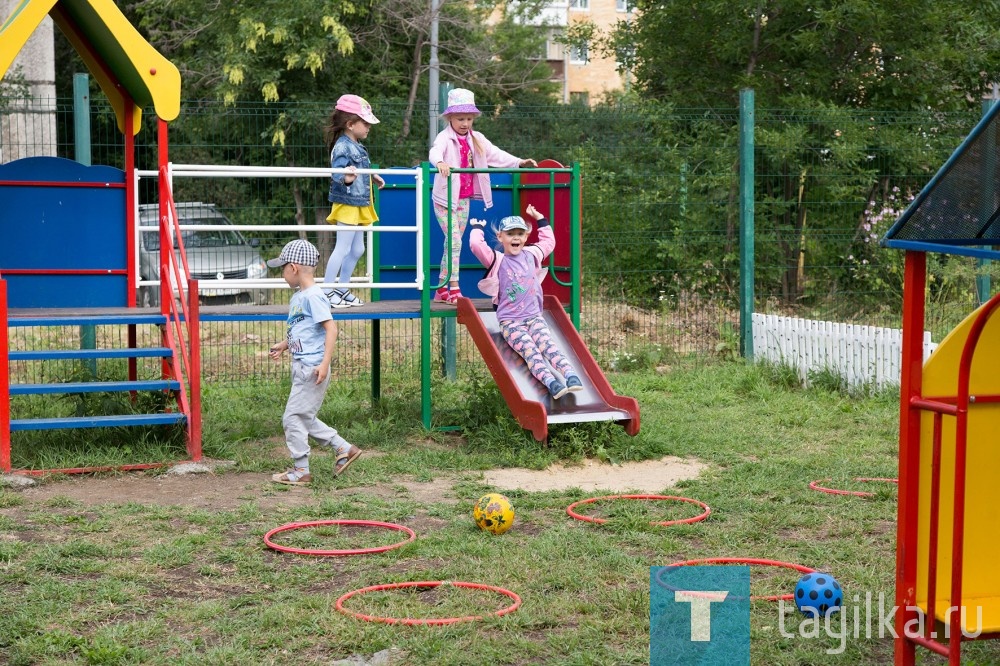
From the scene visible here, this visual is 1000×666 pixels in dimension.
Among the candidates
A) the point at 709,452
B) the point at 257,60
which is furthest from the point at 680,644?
the point at 257,60

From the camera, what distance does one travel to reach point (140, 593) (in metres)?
4.79

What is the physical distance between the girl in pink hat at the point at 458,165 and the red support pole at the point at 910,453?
17.2 feet

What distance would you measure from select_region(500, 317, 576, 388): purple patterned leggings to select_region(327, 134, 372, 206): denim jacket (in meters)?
1.47

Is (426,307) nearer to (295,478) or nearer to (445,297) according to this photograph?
(445,297)

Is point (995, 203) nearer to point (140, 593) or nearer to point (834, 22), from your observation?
point (140, 593)

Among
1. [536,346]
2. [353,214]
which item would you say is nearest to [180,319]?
[353,214]

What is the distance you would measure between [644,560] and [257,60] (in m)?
17.5

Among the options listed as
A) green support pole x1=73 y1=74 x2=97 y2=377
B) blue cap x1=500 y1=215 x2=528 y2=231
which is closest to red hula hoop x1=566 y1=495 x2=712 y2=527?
blue cap x1=500 y1=215 x2=528 y2=231

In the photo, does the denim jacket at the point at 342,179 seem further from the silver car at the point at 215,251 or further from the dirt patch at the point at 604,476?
the dirt patch at the point at 604,476

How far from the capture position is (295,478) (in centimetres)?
704

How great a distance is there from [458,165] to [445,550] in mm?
4231

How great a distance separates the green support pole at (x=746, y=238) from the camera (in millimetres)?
11797

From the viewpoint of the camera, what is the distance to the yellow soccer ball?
18.9 ft
